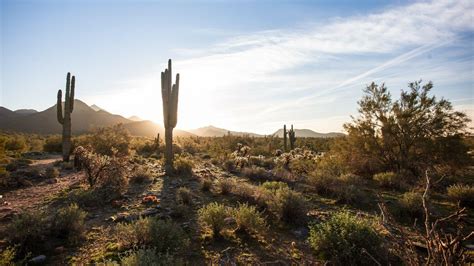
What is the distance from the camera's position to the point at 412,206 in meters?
7.57

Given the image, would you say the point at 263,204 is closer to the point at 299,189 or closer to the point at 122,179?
the point at 299,189

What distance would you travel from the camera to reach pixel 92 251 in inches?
216

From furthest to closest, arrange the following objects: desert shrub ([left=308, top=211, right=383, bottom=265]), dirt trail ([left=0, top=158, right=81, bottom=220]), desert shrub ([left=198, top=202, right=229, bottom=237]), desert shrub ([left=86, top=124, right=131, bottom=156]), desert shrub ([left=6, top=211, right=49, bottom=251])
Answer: desert shrub ([left=86, top=124, right=131, bottom=156])
dirt trail ([left=0, top=158, right=81, bottom=220])
desert shrub ([left=198, top=202, right=229, bottom=237])
desert shrub ([left=6, top=211, right=49, bottom=251])
desert shrub ([left=308, top=211, right=383, bottom=265])

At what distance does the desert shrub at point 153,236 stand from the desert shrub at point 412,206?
5.85 m

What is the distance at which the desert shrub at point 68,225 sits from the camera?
5.98 m

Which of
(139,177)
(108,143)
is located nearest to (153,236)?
(139,177)

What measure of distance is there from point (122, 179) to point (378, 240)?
784 cm

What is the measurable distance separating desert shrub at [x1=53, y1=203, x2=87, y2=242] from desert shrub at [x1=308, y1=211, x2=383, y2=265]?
4833mm

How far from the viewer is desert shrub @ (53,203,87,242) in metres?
5.98

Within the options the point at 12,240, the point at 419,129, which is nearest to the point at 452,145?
the point at 419,129

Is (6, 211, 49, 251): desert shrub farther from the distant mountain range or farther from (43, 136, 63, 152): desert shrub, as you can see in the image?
the distant mountain range

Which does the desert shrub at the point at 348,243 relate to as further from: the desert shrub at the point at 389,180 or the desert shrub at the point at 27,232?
the desert shrub at the point at 389,180

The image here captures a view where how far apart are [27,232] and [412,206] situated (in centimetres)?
892

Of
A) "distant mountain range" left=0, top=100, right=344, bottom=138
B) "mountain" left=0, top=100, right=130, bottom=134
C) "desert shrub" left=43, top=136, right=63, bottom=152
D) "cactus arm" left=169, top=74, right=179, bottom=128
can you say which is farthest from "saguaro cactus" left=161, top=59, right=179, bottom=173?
"mountain" left=0, top=100, right=130, bottom=134
